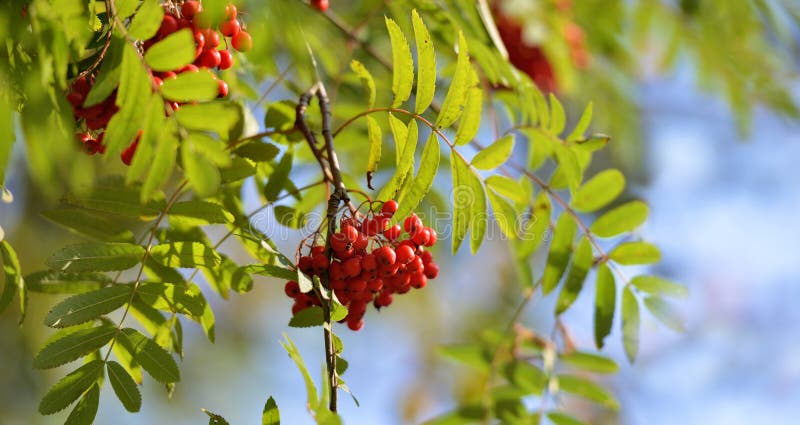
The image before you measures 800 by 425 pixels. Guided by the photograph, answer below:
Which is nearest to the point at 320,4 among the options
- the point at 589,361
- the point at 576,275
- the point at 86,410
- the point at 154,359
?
the point at 576,275

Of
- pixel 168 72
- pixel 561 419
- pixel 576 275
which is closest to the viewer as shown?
pixel 168 72

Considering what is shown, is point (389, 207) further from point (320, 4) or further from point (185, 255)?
point (320, 4)

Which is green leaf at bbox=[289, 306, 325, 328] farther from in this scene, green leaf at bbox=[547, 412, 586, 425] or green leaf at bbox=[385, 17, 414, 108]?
green leaf at bbox=[547, 412, 586, 425]

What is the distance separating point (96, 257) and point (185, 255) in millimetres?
177

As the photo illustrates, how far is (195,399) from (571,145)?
4409 mm

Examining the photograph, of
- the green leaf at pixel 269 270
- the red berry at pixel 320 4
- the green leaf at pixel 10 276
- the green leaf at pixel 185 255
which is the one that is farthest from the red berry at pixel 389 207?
the red berry at pixel 320 4

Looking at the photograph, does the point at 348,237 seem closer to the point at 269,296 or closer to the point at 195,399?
the point at 195,399

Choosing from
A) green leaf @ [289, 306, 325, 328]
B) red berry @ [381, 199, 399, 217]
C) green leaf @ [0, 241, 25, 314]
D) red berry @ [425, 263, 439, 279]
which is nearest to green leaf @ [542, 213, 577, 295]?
red berry @ [425, 263, 439, 279]

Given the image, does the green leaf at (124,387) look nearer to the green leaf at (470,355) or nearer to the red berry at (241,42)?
the red berry at (241,42)

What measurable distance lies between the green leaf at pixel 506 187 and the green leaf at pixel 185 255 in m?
0.60

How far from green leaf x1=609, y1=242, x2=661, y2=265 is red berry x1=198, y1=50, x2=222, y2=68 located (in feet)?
3.73

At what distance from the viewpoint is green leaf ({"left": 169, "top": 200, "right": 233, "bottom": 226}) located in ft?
4.89

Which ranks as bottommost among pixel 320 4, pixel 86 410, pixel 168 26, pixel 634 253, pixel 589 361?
pixel 86 410

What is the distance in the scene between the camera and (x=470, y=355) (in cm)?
241
